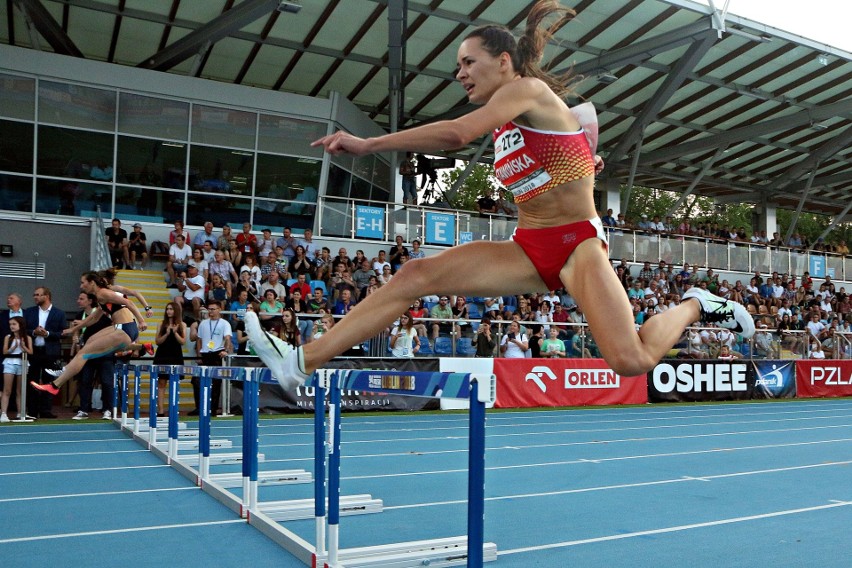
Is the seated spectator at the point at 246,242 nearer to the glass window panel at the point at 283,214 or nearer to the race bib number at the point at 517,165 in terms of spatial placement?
the glass window panel at the point at 283,214

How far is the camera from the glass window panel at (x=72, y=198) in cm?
2053

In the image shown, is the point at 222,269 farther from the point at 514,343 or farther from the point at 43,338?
the point at 514,343

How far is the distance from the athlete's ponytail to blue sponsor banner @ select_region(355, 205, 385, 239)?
1846cm

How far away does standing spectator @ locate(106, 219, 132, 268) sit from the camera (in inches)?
717

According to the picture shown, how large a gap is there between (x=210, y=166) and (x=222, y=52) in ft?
11.6

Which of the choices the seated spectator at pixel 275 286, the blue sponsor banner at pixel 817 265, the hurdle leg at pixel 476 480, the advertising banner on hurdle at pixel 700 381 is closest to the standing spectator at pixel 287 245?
the seated spectator at pixel 275 286

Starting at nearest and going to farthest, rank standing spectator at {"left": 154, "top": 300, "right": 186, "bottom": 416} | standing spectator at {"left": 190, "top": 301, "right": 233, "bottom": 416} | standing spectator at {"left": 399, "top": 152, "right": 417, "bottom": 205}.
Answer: standing spectator at {"left": 154, "top": 300, "right": 186, "bottom": 416}
standing spectator at {"left": 190, "top": 301, "right": 233, "bottom": 416}
standing spectator at {"left": 399, "top": 152, "right": 417, "bottom": 205}

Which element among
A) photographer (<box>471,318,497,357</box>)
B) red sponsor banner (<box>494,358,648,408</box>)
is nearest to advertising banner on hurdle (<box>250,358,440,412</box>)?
photographer (<box>471,318,497,357</box>)

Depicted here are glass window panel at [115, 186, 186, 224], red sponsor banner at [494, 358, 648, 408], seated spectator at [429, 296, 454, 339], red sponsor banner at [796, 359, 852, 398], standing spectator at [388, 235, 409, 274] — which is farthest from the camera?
red sponsor banner at [796, 359, 852, 398]

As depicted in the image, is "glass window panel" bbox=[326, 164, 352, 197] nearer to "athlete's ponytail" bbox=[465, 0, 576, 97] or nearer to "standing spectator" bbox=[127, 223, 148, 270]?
"standing spectator" bbox=[127, 223, 148, 270]

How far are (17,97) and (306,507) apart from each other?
18.1m

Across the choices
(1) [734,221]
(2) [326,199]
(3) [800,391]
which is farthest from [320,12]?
(1) [734,221]

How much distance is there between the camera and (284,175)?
946 inches

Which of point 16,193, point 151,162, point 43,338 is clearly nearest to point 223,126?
point 151,162
